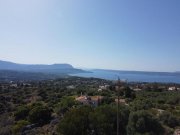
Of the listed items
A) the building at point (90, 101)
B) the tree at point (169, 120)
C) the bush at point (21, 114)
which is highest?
the tree at point (169, 120)

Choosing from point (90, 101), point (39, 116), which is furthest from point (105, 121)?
point (90, 101)

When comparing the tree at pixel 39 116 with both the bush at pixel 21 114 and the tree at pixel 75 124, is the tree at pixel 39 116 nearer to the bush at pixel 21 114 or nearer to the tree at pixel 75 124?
the bush at pixel 21 114

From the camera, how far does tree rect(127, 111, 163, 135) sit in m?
16.6

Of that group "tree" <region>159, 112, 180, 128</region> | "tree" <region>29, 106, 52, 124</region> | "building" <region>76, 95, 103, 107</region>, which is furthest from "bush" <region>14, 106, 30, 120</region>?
"tree" <region>159, 112, 180, 128</region>

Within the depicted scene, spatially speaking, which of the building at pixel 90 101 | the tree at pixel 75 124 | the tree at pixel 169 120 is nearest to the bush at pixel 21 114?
the building at pixel 90 101

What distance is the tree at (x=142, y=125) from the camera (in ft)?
54.4

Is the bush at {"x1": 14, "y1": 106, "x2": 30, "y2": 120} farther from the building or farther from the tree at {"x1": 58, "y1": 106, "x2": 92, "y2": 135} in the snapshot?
the tree at {"x1": 58, "y1": 106, "x2": 92, "y2": 135}

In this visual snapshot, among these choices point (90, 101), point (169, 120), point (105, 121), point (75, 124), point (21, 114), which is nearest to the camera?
point (105, 121)

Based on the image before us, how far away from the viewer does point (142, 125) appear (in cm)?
1683

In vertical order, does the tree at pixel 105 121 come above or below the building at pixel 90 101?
above

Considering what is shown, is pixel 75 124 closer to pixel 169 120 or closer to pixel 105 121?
pixel 105 121

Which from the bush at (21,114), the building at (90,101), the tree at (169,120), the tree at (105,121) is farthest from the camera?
the building at (90,101)

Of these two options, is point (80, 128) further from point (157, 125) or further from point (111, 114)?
point (157, 125)

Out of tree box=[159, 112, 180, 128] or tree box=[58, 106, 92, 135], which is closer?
tree box=[58, 106, 92, 135]
